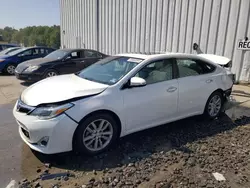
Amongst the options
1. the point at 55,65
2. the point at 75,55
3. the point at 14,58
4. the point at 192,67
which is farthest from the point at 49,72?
the point at 192,67

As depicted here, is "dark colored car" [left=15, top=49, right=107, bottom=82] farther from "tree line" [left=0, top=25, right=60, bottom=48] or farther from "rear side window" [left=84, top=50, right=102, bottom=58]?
"tree line" [left=0, top=25, right=60, bottom=48]

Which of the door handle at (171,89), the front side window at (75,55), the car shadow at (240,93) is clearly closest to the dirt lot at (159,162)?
the door handle at (171,89)

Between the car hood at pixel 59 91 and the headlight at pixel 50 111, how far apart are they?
9 cm

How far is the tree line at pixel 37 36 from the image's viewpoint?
7088 centimetres

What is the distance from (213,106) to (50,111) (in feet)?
10.9

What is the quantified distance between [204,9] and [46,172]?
7.75 metres

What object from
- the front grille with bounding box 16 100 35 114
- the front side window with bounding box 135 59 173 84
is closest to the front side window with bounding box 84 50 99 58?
the front side window with bounding box 135 59 173 84

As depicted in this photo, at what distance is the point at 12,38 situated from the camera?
90.8 metres

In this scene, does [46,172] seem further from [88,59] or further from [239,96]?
[88,59]

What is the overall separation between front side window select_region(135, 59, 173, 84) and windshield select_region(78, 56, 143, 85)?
19cm

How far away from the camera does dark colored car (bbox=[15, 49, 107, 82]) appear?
309 inches

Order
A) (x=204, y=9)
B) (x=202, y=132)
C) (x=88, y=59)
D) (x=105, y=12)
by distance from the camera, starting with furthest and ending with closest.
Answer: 1. (x=105, y=12)
2. (x=88, y=59)
3. (x=204, y=9)
4. (x=202, y=132)

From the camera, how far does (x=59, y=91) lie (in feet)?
10.3

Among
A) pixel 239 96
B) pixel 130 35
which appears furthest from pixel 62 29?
pixel 239 96
